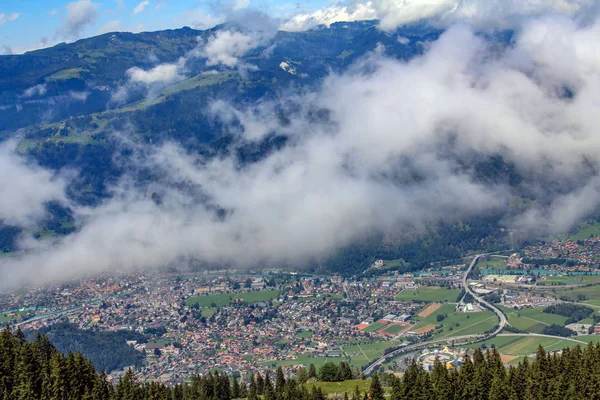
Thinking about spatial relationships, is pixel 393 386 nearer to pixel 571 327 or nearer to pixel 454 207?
pixel 571 327

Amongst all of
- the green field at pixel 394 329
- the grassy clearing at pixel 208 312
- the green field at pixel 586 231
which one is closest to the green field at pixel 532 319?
the green field at pixel 394 329

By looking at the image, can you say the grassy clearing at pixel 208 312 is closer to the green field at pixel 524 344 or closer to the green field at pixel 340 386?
the green field at pixel 524 344

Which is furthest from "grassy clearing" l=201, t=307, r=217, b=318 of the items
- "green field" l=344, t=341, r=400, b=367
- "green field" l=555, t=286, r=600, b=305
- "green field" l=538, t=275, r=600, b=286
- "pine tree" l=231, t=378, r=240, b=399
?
"green field" l=555, t=286, r=600, b=305

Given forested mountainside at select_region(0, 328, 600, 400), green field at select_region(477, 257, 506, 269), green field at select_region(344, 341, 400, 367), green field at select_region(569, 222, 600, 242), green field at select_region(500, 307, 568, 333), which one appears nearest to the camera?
forested mountainside at select_region(0, 328, 600, 400)

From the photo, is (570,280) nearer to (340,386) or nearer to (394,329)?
(394,329)

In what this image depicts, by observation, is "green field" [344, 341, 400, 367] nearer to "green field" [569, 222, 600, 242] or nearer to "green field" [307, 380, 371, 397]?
"green field" [307, 380, 371, 397]

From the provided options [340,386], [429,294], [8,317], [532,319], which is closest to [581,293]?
[532,319]

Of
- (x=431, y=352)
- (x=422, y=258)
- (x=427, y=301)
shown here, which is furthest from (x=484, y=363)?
(x=422, y=258)
